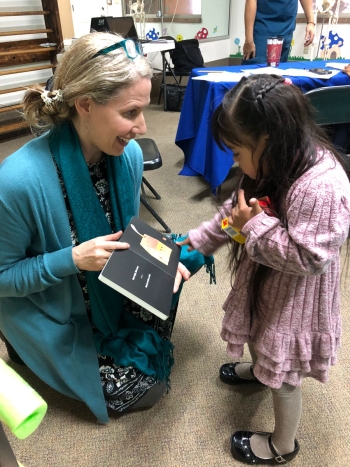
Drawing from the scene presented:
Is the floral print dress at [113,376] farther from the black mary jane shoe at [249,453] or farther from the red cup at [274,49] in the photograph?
the red cup at [274,49]

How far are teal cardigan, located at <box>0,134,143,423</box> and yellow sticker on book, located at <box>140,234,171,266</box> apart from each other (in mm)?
203

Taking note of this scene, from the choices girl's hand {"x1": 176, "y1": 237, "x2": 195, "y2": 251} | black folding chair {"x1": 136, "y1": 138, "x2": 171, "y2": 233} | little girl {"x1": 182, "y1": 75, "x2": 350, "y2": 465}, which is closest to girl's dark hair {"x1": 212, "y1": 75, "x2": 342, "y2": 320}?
little girl {"x1": 182, "y1": 75, "x2": 350, "y2": 465}

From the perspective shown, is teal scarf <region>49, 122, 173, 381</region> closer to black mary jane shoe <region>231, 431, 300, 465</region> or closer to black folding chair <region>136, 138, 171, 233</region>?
black mary jane shoe <region>231, 431, 300, 465</region>

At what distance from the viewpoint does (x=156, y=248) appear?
105 cm

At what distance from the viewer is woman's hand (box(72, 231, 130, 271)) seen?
0.94 meters

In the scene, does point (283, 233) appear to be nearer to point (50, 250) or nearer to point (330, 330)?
point (330, 330)

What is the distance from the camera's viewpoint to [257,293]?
913 mm

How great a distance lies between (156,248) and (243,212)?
32 cm

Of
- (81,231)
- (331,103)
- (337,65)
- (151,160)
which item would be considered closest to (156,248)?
(81,231)

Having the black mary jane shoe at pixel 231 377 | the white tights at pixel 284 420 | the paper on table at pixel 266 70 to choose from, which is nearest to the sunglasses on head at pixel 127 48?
the white tights at pixel 284 420

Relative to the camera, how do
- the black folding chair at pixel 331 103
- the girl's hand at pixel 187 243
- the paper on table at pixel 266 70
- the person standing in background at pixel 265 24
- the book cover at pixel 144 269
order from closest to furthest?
the book cover at pixel 144 269 < the girl's hand at pixel 187 243 < the black folding chair at pixel 331 103 < the paper on table at pixel 266 70 < the person standing in background at pixel 265 24

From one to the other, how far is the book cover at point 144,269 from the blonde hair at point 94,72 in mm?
358

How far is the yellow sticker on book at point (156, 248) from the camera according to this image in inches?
40.4

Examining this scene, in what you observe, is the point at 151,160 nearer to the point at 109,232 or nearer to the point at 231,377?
the point at 109,232
